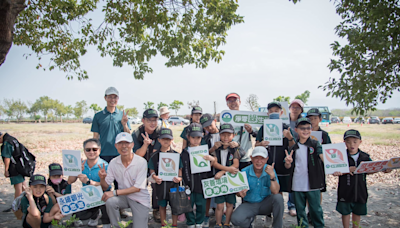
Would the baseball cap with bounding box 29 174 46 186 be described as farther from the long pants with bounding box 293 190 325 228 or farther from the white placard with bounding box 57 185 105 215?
the long pants with bounding box 293 190 325 228

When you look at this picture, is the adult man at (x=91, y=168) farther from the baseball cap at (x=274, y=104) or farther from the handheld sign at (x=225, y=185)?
the baseball cap at (x=274, y=104)

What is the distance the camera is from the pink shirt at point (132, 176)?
4.22m

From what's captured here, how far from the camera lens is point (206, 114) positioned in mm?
5070

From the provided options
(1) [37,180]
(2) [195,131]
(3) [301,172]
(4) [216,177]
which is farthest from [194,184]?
(1) [37,180]

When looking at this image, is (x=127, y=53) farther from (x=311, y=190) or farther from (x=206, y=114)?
(x=311, y=190)

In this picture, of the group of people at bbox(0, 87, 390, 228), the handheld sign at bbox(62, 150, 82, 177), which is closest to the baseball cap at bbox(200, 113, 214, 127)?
the group of people at bbox(0, 87, 390, 228)

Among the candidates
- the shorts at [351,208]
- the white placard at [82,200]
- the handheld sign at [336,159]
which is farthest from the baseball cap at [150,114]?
the shorts at [351,208]

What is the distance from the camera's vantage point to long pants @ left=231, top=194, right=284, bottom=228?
13.5 feet

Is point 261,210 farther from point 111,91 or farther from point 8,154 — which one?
point 8,154

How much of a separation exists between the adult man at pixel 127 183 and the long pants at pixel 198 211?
784 mm

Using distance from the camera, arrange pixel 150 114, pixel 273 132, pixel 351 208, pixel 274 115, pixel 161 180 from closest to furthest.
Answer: pixel 351 208 < pixel 161 180 < pixel 273 132 < pixel 150 114 < pixel 274 115

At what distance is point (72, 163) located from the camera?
14.3 feet

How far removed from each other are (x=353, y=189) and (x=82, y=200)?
4.63 meters

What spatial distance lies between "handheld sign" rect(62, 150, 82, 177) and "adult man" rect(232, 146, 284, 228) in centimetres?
289
